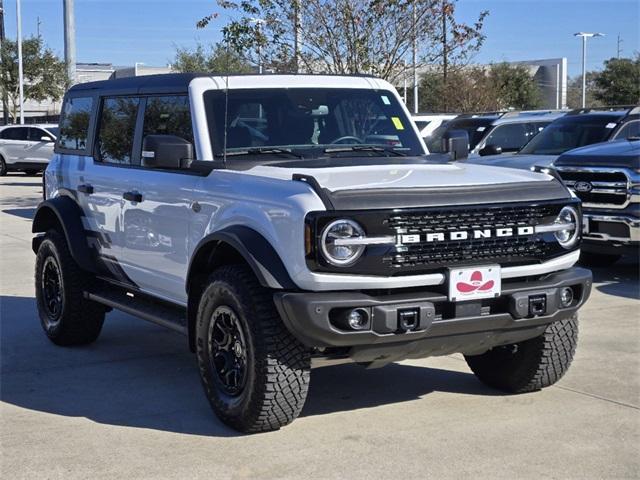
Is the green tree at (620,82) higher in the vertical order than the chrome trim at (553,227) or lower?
higher

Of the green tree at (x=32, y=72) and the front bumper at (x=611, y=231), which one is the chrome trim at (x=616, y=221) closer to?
the front bumper at (x=611, y=231)

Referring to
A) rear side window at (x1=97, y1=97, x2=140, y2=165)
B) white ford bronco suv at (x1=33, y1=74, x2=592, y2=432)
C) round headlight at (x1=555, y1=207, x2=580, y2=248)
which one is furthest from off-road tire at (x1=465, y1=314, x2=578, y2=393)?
rear side window at (x1=97, y1=97, x2=140, y2=165)

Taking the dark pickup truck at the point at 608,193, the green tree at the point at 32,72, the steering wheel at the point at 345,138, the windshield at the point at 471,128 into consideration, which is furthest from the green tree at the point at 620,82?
the steering wheel at the point at 345,138

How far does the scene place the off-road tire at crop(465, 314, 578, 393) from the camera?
591cm

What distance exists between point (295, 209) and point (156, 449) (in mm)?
1458

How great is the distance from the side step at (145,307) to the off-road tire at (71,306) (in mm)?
137

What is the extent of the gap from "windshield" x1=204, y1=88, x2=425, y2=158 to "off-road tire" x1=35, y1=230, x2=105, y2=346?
2024 millimetres

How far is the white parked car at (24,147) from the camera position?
31000 mm

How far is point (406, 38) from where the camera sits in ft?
57.0

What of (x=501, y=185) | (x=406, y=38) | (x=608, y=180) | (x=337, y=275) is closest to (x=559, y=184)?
(x=501, y=185)

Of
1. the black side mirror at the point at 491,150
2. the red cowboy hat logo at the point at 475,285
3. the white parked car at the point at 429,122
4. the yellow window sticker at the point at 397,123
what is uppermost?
the white parked car at the point at 429,122

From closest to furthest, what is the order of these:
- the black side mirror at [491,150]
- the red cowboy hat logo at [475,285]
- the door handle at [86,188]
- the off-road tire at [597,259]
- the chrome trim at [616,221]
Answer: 1. the red cowboy hat logo at [475,285]
2. the door handle at [86,188]
3. the chrome trim at [616,221]
4. the off-road tire at [597,259]
5. the black side mirror at [491,150]

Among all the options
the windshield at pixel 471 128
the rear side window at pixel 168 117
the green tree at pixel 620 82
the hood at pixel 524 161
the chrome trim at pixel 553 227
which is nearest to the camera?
the chrome trim at pixel 553 227

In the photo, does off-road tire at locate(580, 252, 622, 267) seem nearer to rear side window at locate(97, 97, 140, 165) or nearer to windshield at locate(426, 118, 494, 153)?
windshield at locate(426, 118, 494, 153)
